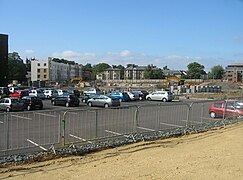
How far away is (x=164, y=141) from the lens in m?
12.5

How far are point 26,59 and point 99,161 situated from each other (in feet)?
573

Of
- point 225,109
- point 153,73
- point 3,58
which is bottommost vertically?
point 225,109

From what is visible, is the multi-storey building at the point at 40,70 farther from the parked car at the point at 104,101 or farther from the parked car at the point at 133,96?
the parked car at the point at 104,101

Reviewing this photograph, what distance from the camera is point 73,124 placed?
37.2ft

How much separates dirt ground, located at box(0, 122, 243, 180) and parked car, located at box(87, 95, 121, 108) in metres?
20.9

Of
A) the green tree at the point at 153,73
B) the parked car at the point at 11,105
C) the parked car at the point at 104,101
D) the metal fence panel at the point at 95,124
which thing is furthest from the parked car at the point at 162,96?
the green tree at the point at 153,73

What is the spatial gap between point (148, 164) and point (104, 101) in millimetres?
24787

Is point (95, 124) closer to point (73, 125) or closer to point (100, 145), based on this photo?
point (73, 125)

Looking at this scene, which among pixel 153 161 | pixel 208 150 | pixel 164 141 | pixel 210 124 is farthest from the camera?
pixel 210 124

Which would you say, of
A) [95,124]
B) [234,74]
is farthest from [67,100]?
[234,74]

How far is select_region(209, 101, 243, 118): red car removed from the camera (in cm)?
1948

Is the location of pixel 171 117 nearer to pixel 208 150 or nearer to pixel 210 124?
pixel 210 124

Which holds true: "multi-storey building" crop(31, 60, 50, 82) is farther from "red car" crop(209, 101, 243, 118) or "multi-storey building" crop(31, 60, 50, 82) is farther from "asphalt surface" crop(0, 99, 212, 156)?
"asphalt surface" crop(0, 99, 212, 156)

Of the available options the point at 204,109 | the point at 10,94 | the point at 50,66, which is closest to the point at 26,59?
the point at 50,66
